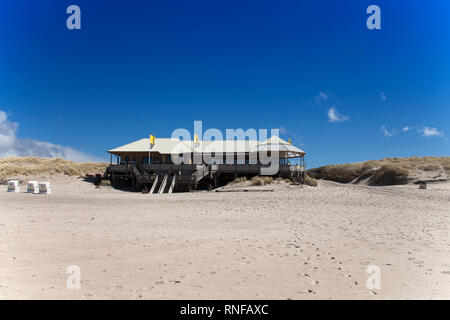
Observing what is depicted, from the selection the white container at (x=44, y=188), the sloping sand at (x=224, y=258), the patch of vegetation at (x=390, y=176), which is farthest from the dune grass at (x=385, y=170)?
the white container at (x=44, y=188)

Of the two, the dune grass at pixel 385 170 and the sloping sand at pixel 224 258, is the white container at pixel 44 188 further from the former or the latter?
the dune grass at pixel 385 170


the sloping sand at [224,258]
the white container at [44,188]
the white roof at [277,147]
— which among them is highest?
the white roof at [277,147]

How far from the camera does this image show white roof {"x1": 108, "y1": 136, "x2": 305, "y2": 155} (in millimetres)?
32500

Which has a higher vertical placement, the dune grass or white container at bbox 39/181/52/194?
the dune grass

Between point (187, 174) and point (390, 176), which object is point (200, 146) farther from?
point (390, 176)

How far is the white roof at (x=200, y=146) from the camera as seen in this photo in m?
32.5

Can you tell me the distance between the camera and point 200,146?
36062mm

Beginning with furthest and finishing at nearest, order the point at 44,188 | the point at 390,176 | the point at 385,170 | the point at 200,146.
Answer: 1. the point at 385,170
2. the point at 390,176
3. the point at 200,146
4. the point at 44,188

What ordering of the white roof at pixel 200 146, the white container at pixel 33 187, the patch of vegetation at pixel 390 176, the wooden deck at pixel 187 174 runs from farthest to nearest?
the patch of vegetation at pixel 390 176 < the white roof at pixel 200 146 < the wooden deck at pixel 187 174 < the white container at pixel 33 187

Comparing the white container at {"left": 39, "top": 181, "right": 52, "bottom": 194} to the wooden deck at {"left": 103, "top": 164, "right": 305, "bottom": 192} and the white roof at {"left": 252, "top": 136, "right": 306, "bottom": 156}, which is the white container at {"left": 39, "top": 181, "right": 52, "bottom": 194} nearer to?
the wooden deck at {"left": 103, "top": 164, "right": 305, "bottom": 192}

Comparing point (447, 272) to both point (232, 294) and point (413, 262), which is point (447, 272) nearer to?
point (413, 262)

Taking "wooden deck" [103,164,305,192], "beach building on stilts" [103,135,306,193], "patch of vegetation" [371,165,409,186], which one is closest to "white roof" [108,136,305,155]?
"beach building on stilts" [103,135,306,193]

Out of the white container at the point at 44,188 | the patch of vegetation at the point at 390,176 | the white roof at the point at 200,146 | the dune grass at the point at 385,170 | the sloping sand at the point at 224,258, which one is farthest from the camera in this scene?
the dune grass at the point at 385,170

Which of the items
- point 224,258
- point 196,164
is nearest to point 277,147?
A: point 196,164
